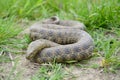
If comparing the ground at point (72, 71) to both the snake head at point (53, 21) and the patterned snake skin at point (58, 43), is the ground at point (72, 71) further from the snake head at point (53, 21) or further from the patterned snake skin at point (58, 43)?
the snake head at point (53, 21)

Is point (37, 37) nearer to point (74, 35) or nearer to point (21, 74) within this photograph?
point (74, 35)

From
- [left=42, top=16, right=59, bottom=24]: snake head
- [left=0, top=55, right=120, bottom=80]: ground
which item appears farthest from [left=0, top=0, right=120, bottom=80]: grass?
[left=42, top=16, right=59, bottom=24]: snake head

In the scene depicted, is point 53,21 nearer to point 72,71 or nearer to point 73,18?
point 73,18

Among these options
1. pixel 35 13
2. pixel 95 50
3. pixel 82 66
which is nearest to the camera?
pixel 82 66

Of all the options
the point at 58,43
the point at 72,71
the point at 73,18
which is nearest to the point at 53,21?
the point at 73,18

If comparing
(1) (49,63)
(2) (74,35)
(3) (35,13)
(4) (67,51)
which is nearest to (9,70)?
(1) (49,63)

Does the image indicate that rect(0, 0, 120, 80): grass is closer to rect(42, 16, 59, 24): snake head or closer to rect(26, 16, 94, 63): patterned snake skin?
rect(26, 16, 94, 63): patterned snake skin
